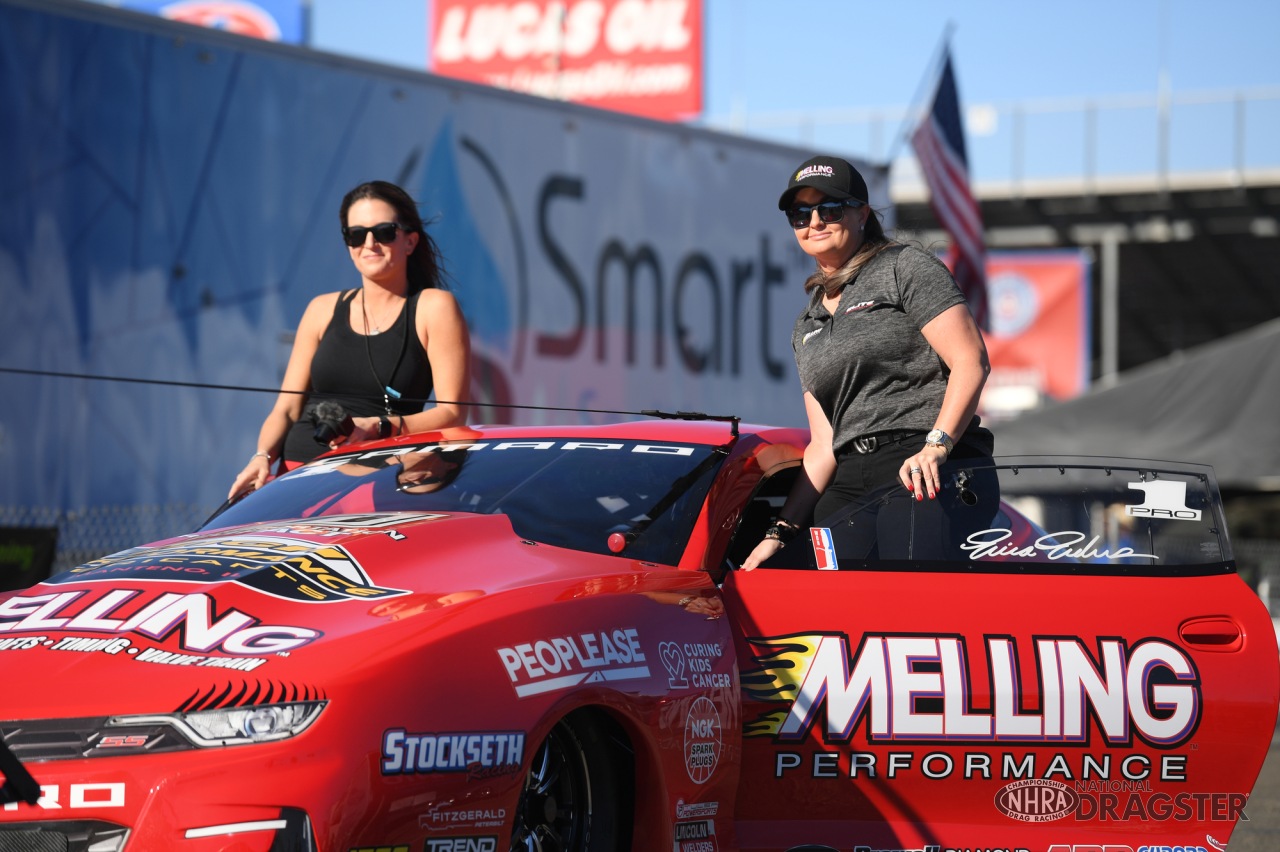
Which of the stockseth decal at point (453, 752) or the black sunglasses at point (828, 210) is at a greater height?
the black sunglasses at point (828, 210)

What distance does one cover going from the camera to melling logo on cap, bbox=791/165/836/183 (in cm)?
493

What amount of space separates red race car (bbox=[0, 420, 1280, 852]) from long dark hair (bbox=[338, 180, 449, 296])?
0.91m

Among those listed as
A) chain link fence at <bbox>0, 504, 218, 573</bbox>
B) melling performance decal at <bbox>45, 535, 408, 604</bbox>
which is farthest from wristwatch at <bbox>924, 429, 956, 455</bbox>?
chain link fence at <bbox>0, 504, 218, 573</bbox>

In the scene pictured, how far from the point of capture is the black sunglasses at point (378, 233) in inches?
221

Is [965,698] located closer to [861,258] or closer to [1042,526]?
[1042,526]

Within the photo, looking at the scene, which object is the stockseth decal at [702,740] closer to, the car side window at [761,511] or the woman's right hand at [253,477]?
the car side window at [761,511]

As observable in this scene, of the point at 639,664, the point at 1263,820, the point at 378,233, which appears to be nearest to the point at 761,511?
the point at 639,664

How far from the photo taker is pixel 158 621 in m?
3.43

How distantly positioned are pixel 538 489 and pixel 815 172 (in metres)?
1.30

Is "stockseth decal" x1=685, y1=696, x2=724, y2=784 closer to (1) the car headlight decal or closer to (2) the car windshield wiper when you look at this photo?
(2) the car windshield wiper

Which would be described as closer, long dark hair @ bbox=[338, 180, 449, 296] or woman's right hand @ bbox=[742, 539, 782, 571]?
woman's right hand @ bbox=[742, 539, 782, 571]

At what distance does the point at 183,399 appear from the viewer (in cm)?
877

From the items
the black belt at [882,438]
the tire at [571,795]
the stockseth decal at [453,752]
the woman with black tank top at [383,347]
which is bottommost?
the tire at [571,795]

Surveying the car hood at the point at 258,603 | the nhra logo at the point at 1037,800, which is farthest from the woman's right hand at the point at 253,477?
the nhra logo at the point at 1037,800
